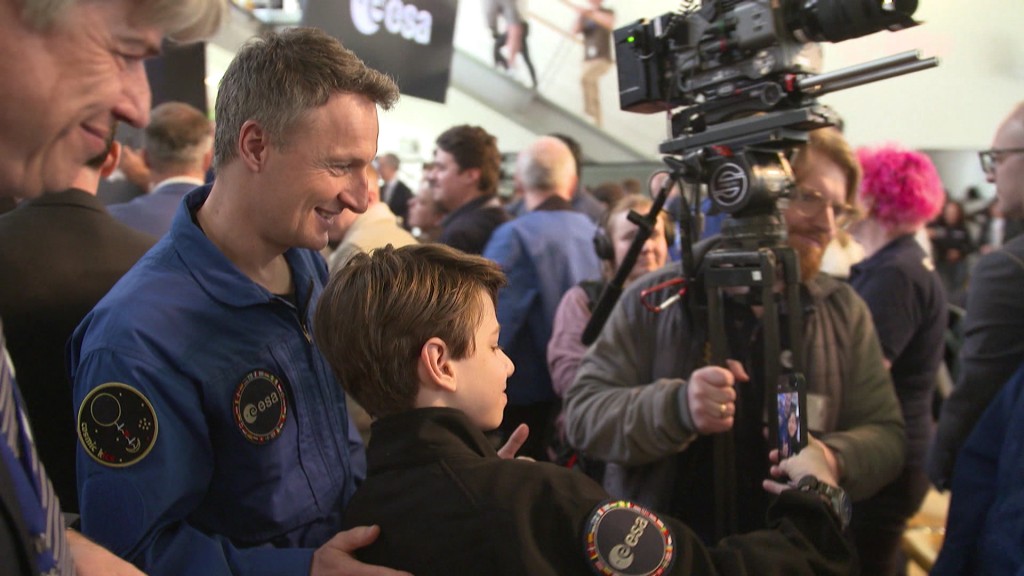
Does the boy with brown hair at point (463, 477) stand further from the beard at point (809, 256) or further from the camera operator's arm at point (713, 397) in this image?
the beard at point (809, 256)

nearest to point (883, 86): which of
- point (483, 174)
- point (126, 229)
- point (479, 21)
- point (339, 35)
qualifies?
point (479, 21)

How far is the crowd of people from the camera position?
797 millimetres

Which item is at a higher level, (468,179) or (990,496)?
(468,179)

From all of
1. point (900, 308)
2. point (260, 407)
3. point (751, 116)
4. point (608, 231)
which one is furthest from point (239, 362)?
point (900, 308)

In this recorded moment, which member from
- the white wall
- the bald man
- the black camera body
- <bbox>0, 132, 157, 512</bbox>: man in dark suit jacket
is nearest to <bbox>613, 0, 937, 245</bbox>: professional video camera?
the black camera body

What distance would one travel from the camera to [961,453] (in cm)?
158

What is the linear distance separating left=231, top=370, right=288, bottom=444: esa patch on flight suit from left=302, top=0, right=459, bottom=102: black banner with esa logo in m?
1.37

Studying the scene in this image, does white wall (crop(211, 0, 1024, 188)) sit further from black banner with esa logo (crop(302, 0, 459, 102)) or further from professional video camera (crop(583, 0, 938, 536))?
professional video camera (crop(583, 0, 938, 536))

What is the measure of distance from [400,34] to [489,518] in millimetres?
1876

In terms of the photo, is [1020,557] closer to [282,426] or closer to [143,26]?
[282,426]

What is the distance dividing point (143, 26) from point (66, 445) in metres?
1.19

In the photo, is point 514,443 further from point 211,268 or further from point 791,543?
point 211,268

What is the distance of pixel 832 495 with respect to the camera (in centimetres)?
Answer: 116

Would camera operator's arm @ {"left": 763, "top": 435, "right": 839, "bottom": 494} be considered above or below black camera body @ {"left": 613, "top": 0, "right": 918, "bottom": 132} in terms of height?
below
